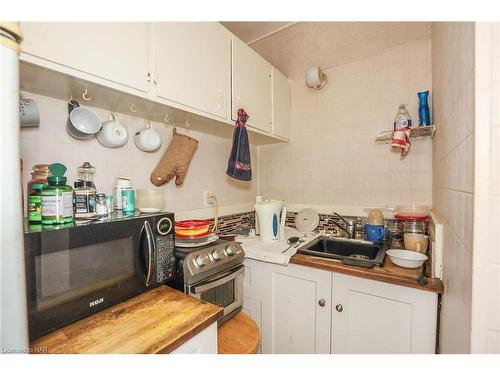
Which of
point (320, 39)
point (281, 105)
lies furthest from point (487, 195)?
point (320, 39)

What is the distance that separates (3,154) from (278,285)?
1258mm

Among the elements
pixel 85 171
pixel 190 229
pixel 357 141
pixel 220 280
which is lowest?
pixel 220 280

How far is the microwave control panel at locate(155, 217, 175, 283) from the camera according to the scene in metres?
0.93

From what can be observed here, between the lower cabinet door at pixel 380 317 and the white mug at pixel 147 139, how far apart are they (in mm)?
1212

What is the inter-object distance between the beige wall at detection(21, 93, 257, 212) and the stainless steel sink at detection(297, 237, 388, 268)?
74cm

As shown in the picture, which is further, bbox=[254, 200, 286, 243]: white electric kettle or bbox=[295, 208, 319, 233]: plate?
bbox=[295, 208, 319, 233]: plate

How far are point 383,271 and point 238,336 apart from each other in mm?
746

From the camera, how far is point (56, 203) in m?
0.73

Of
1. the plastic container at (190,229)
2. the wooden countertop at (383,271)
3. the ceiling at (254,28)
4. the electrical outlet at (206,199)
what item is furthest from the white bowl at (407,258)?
the ceiling at (254,28)

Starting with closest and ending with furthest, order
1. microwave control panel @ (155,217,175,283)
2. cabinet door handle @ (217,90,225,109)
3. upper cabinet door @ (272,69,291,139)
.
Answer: microwave control panel @ (155,217,175,283)
cabinet door handle @ (217,90,225,109)
upper cabinet door @ (272,69,291,139)

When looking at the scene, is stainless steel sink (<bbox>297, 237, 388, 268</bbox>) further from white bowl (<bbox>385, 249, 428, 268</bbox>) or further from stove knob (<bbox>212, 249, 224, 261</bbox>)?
stove knob (<bbox>212, 249, 224, 261</bbox>)

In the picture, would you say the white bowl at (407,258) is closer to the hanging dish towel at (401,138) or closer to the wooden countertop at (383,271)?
the wooden countertop at (383,271)

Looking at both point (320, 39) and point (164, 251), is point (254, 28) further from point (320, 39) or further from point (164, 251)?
point (164, 251)

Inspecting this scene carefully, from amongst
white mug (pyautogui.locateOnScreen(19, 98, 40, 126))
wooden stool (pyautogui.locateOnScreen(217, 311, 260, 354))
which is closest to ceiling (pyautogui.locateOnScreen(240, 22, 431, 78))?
white mug (pyautogui.locateOnScreen(19, 98, 40, 126))
